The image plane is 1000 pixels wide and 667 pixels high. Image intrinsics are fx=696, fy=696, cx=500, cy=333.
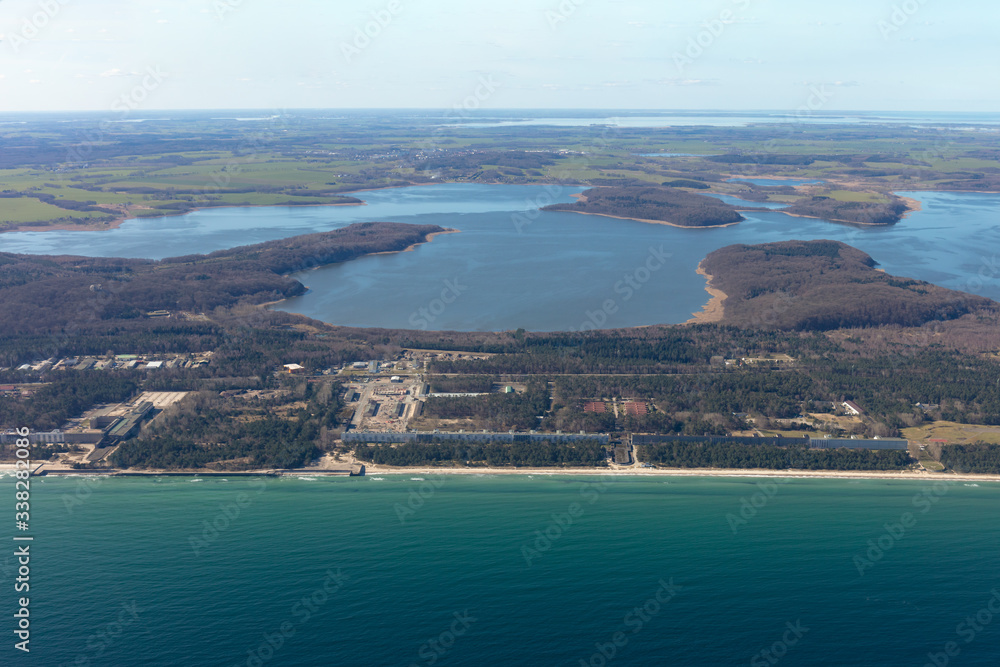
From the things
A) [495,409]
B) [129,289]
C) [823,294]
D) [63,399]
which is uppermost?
[129,289]

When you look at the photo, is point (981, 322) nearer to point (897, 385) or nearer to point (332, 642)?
point (897, 385)

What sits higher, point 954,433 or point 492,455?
point 954,433

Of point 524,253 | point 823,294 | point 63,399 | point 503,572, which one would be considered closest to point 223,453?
point 63,399

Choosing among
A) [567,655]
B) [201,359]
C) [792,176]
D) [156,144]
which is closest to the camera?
[567,655]

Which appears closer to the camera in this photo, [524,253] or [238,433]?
[238,433]

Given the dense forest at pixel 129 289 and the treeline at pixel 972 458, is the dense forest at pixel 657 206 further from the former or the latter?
the treeline at pixel 972 458

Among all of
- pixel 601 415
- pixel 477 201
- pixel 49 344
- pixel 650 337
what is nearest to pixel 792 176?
pixel 477 201

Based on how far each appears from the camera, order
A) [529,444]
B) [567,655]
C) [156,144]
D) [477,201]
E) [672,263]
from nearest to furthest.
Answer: [567,655] < [529,444] < [672,263] < [477,201] < [156,144]

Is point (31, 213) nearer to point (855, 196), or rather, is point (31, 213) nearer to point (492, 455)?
point (492, 455)
